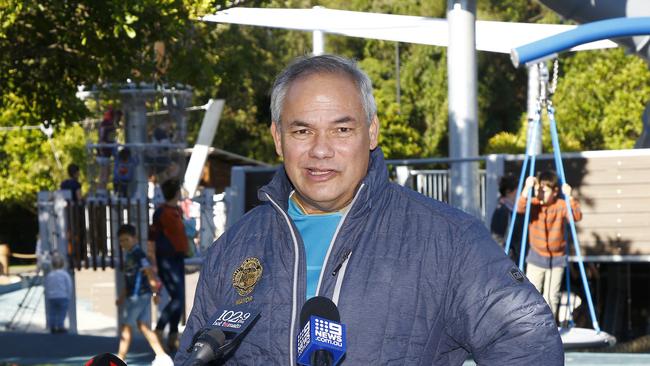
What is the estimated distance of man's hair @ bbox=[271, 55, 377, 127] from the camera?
3.38m

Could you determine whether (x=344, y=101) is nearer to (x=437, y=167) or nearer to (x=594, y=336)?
(x=594, y=336)

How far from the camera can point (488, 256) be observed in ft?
10.5

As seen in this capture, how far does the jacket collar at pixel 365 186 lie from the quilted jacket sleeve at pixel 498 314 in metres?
0.27

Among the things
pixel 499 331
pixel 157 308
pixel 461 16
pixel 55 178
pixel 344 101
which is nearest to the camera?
pixel 499 331

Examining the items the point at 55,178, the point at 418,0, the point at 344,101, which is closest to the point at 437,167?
the point at 418,0

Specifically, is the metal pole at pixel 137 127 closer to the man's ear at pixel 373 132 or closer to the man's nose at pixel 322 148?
the man's ear at pixel 373 132

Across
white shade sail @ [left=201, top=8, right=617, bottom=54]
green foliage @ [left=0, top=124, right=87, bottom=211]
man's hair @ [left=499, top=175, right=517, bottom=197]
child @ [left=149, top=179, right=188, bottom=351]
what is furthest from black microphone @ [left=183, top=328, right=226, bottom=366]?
green foliage @ [left=0, top=124, right=87, bottom=211]

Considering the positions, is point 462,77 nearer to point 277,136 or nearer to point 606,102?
point 277,136

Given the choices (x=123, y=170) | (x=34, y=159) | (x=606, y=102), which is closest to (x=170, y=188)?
(x=123, y=170)

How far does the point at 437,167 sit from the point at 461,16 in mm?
27253

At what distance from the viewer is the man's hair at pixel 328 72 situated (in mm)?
3381

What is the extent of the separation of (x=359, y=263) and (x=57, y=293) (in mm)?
15630

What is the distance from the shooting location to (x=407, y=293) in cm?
321

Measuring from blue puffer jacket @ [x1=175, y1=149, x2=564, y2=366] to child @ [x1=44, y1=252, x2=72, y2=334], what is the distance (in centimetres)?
1533
